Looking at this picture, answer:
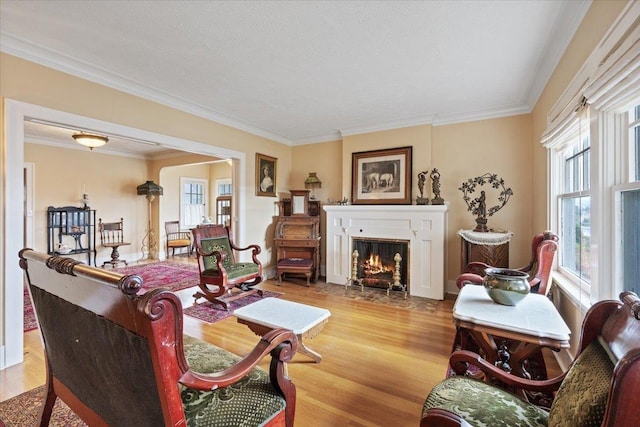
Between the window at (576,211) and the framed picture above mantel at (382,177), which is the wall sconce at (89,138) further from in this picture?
the window at (576,211)

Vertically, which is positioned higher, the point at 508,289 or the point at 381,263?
the point at 508,289

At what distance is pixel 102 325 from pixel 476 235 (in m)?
3.54

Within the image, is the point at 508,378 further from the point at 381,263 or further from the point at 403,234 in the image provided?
the point at 381,263

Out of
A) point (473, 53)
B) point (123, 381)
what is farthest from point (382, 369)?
point (473, 53)

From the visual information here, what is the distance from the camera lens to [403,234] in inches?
161

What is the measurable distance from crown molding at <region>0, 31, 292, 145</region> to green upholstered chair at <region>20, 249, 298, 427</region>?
6.58ft

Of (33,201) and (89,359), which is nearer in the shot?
(89,359)

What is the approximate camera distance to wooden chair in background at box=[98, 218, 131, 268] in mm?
5742

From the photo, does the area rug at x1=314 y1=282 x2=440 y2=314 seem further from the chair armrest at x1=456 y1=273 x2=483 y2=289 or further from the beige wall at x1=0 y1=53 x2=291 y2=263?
the beige wall at x1=0 y1=53 x2=291 y2=263

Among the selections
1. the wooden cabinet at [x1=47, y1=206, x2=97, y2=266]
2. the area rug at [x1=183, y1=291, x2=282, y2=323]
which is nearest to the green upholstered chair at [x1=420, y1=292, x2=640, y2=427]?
the area rug at [x1=183, y1=291, x2=282, y2=323]

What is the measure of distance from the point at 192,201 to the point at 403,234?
620 cm

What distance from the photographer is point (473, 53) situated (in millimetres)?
2371

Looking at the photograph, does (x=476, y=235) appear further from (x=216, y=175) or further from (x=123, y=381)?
(x=216, y=175)

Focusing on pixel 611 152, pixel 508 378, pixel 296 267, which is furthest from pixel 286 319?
pixel 296 267
